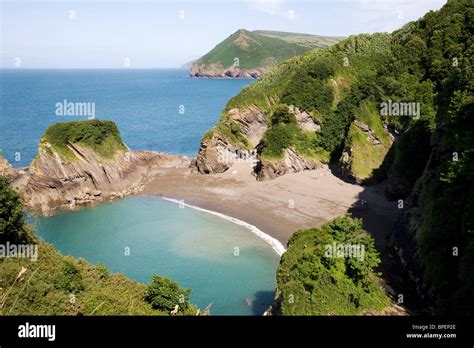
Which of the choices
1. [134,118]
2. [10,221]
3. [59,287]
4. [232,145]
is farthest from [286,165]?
[134,118]

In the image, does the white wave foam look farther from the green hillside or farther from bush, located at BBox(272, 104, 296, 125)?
bush, located at BBox(272, 104, 296, 125)

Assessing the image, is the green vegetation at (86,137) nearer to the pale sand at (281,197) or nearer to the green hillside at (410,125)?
the pale sand at (281,197)

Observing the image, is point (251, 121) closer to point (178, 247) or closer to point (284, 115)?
point (284, 115)

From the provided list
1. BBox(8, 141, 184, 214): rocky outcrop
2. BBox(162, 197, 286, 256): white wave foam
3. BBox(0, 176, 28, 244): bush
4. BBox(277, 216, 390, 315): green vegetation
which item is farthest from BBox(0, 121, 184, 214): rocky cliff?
BBox(277, 216, 390, 315): green vegetation

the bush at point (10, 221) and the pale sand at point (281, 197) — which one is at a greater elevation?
the bush at point (10, 221)

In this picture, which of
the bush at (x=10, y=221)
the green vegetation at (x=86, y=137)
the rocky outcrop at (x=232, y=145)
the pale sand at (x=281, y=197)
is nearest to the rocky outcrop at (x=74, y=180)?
the green vegetation at (x=86, y=137)
